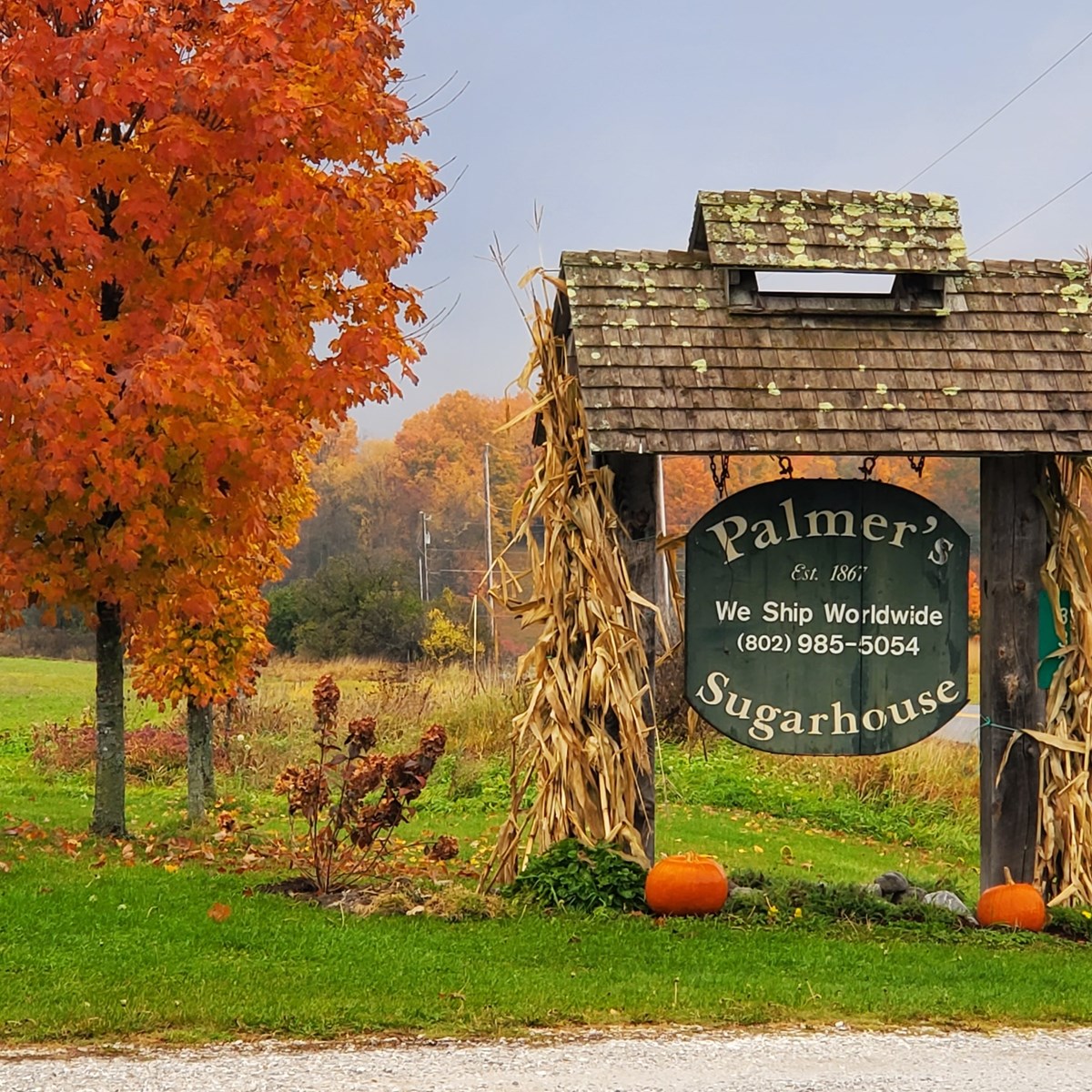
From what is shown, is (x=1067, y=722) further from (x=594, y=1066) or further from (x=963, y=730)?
(x=963, y=730)

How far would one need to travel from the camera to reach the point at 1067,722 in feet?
29.6

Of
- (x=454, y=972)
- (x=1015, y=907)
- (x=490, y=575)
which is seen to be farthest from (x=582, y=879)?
(x=1015, y=907)

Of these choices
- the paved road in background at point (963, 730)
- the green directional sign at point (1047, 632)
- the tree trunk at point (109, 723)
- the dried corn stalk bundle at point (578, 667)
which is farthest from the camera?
the paved road in background at point (963, 730)

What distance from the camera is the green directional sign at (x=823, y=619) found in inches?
352

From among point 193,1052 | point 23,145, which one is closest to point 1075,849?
point 193,1052

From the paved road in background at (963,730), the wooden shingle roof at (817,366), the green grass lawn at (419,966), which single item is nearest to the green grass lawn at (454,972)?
the green grass lawn at (419,966)

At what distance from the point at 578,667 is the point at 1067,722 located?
3171 mm

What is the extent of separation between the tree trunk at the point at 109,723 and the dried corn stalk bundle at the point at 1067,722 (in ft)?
22.9

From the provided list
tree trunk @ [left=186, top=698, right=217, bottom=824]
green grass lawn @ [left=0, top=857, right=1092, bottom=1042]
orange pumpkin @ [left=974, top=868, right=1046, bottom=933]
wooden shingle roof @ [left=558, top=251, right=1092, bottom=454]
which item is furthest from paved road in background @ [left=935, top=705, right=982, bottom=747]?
green grass lawn @ [left=0, top=857, right=1092, bottom=1042]

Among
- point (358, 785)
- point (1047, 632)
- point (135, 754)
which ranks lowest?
point (135, 754)

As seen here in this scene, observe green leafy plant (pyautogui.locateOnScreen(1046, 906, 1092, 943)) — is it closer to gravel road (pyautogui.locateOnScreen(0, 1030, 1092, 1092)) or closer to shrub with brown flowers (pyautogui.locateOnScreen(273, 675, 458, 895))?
gravel road (pyautogui.locateOnScreen(0, 1030, 1092, 1092))

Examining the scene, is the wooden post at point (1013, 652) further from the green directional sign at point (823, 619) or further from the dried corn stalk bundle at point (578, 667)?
the dried corn stalk bundle at point (578, 667)

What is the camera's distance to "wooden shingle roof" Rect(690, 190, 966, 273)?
8.92m

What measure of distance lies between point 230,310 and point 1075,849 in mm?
6767
